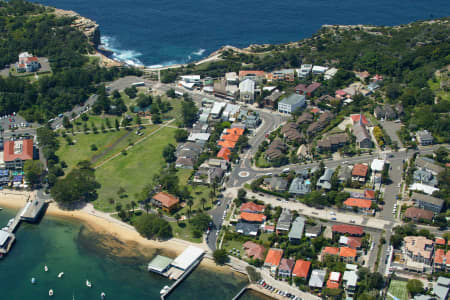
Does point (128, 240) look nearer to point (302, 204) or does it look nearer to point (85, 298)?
point (85, 298)

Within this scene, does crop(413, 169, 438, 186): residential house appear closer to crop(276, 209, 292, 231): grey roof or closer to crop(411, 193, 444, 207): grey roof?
crop(411, 193, 444, 207): grey roof

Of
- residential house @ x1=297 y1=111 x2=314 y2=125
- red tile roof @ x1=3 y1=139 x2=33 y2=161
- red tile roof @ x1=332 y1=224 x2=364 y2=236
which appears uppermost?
residential house @ x1=297 y1=111 x2=314 y2=125

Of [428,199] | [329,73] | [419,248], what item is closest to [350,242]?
[419,248]

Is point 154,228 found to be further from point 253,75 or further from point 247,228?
point 253,75

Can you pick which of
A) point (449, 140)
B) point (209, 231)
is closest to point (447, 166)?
point (449, 140)

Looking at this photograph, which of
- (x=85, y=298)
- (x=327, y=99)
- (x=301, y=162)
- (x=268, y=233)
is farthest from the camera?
(x=327, y=99)

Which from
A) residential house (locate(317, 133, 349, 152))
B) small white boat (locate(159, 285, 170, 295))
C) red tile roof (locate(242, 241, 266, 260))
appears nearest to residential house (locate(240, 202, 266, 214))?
red tile roof (locate(242, 241, 266, 260))

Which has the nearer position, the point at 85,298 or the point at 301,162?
the point at 85,298
